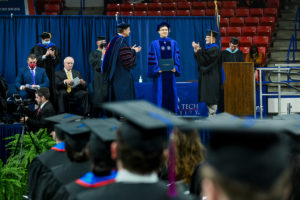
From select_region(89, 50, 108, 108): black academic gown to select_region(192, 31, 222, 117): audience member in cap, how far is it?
6.11 feet

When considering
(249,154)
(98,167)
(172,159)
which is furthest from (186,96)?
(249,154)

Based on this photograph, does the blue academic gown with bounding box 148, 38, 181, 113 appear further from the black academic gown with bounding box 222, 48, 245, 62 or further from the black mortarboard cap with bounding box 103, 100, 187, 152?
the black mortarboard cap with bounding box 103, 100, 187, 152

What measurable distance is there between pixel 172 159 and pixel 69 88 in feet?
22.7

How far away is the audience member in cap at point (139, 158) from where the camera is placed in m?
1.81

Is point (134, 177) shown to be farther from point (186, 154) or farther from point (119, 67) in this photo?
point (119, 67)

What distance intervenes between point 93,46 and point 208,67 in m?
2.67

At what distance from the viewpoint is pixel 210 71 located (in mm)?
8703

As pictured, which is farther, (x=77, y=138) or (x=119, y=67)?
(x=119, y=67)

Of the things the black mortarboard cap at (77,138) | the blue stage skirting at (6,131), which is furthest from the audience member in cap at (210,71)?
the black mortarboard cap at (77,138)

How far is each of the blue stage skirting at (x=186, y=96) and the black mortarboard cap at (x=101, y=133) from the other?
6.27m

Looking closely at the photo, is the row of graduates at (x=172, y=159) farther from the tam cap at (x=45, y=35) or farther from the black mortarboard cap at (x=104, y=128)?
the tam cap at (x=45, y=35)

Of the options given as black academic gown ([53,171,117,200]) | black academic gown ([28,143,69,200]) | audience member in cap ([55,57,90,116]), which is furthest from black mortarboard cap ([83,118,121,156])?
audience member in cap ([55,57,90,116])

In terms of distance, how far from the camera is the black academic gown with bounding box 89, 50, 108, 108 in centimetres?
898

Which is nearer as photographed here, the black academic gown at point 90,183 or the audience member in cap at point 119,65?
the black academic gown at point 90,183
